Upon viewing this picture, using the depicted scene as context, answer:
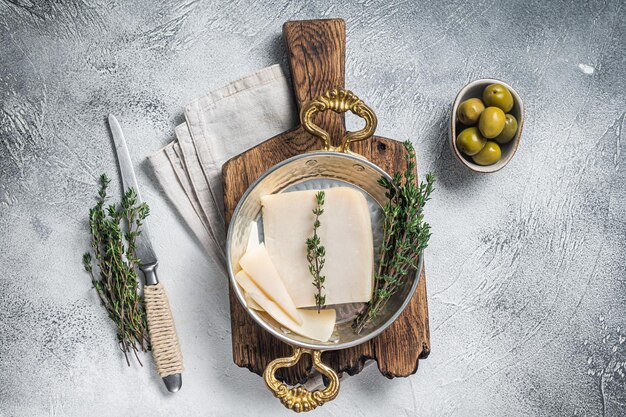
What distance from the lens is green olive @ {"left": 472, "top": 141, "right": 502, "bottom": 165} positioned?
5.21ft

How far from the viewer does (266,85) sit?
5.37 ft

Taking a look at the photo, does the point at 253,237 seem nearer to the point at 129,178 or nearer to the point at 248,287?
the point at 248,287

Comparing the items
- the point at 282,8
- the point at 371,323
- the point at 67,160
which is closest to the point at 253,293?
the point at 371,323

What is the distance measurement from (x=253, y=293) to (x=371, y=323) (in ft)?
0.99

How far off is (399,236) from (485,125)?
0.38 metres

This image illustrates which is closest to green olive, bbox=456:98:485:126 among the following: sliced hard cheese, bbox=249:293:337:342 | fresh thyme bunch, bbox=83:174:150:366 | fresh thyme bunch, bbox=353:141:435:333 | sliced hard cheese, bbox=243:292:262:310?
fresh thyme bunch, bbox=353:141:435:333

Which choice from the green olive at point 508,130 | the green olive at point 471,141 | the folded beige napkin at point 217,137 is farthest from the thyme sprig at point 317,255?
the green olive at point 508,130

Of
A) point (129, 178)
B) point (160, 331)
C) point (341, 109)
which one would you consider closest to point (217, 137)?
point (129, 178)

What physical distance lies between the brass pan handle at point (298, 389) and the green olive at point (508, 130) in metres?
0.73

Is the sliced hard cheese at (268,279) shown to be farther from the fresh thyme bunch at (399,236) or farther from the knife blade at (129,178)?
the knife blade at (129,178)

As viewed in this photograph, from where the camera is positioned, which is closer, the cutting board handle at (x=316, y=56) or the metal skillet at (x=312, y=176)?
the metal skillet at (x=312, y=176)

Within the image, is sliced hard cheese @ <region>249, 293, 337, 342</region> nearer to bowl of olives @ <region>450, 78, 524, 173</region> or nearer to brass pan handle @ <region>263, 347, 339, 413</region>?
brass pan handle @ <region>263, 347, 339, 413</region>

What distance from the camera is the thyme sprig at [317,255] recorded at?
1426 millimetres

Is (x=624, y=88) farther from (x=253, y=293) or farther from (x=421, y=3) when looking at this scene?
(x=253, y=293)
